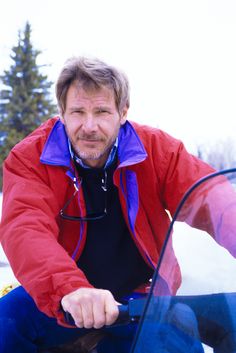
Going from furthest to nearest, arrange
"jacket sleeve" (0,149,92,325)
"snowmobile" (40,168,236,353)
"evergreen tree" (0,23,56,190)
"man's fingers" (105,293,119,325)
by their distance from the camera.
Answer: "evergreen tree" (0,23,56,190), "jacket sleeve" (0,149,92,325), "man's fingers" (105,293,119,325), "snowmobile" (40,168,236,353)

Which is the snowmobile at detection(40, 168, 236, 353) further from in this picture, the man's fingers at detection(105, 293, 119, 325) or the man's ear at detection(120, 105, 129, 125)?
the man's ear at detection(120, 105, 129, 125)

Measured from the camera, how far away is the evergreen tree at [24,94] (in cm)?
2502

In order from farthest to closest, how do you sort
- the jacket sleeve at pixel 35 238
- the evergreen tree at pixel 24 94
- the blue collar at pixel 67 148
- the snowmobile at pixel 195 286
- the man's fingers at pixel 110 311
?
the evergreen tree at pixel 24 94 → the blue collar at pixel 67 148 → the jacket sleeve at pixel 35 238 → the man's fingers at pixel 110 311 → the snowmobile at pixel 195 286

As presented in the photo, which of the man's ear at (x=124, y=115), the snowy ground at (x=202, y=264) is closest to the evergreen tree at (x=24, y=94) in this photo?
the man's ear at (x=124, y=115)

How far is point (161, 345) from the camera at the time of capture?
3.77 ft

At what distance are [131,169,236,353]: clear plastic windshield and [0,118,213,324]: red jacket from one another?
648mm

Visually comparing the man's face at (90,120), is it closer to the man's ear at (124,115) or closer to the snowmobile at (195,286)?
the man's ear at (124,115)

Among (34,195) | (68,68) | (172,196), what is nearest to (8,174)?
(34,195)

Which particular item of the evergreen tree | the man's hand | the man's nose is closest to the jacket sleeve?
the man's hand

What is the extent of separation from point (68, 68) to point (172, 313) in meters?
1.31

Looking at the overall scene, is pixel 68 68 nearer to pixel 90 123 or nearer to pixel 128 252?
pixel 90 123

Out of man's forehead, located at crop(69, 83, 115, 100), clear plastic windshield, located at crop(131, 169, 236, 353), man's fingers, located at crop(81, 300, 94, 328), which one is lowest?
man's fingers, located at crop(81, 300, 94, 328)

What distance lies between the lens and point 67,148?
2129 mm

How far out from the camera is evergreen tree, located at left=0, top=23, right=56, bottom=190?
82.1 ft
